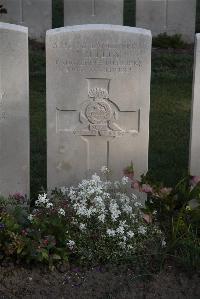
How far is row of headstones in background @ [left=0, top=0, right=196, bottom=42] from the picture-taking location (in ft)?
46.0

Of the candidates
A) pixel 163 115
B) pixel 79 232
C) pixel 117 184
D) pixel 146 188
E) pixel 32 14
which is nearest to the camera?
pixel 79 232

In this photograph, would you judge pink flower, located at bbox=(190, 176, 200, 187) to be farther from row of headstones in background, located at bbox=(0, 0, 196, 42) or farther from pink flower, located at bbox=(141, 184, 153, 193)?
row of headstones in background, located at bbox=(0, 0, 196, 42)

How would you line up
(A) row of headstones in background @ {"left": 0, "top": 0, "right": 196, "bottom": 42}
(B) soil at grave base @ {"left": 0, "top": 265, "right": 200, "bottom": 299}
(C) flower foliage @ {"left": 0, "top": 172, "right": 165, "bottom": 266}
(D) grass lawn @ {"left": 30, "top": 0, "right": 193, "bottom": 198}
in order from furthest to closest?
(A) row of headstones in background @ {"left": 0, "top": 0, "right": 196, "bottom": 42} → (D) grass lawn @ {"left": 30, "top": 0, "right": 193, "bottom": 198} → (C) flower foliage @ {"left": 0, "top": 172, "right": 165, "bottom": 266} → (B) soil at grave base @ {"left": 0, "top": 265, "right": 200, "bottom": 299}

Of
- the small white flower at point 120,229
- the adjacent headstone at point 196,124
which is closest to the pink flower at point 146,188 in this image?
the small white flower at point 120,229

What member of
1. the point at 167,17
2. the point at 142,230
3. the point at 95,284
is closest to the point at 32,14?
the point at 167,17

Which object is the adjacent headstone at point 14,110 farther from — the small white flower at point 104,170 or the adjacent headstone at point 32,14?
the adjacent headstone at point 32,14

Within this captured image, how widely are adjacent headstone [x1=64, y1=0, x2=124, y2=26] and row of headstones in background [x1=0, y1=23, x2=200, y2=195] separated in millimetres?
8608

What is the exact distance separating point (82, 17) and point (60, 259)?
9876 mm

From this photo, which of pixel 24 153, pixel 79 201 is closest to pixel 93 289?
pixel 79 201

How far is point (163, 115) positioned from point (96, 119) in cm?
354

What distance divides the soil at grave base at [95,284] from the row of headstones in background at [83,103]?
1108 mm

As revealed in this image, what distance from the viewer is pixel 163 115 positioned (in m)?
8.94

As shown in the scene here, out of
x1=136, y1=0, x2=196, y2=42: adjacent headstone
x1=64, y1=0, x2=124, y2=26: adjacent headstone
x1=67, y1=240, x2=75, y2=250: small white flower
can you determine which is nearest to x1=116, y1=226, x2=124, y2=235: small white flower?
x1=67, y1=240, x2=75, y2=250: small white flower

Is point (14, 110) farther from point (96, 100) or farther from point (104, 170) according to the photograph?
point (104, 170)
